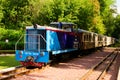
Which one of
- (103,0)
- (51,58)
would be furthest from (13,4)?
(51,58)

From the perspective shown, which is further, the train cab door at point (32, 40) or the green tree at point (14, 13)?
the green tree at point (14, 13)

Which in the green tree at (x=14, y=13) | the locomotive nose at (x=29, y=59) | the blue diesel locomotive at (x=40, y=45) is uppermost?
the green tree at (x=14, y=13)

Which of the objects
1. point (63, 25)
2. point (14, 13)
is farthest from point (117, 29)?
point (63, 25)

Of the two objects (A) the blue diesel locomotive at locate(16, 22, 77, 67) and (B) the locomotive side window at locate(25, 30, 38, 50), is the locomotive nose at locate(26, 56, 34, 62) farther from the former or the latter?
(B) the locomotive side window at locate(25, 30, 38, 50)

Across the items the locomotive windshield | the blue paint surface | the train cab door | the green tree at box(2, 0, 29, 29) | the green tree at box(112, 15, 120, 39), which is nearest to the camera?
the blue paint surface

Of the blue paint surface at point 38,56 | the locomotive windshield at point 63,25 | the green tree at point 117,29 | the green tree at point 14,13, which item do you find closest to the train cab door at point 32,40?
the blue paint surface at point 38,56

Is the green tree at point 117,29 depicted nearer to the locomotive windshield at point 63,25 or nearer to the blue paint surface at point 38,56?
the locomotive windshield at point 63,25

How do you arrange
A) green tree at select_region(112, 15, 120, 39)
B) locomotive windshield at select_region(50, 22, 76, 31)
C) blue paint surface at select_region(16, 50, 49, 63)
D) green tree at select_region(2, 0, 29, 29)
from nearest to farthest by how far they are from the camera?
blue paint surface at select_region(16, 50, 49, 63)
locomotive windshield at select_region(50, 22, 76, 31)
green tree at select_region(2, 0, 29, 29)
green tree at select_region(112, 15, 120, 39)

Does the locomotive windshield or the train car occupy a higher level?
the locomotive windshield

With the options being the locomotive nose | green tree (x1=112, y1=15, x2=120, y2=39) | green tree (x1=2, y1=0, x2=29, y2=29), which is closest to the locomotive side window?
the locomotive nose

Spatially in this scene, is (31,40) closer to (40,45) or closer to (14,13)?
(40,45)

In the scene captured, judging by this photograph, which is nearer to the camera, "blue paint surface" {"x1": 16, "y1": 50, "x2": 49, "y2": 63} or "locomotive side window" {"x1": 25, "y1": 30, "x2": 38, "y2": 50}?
"blue paint surface" {"x1": 16, "y1": 50, "x2": 49, "y2": 63}

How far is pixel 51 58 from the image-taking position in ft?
68.6

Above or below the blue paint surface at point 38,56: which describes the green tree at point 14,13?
above
